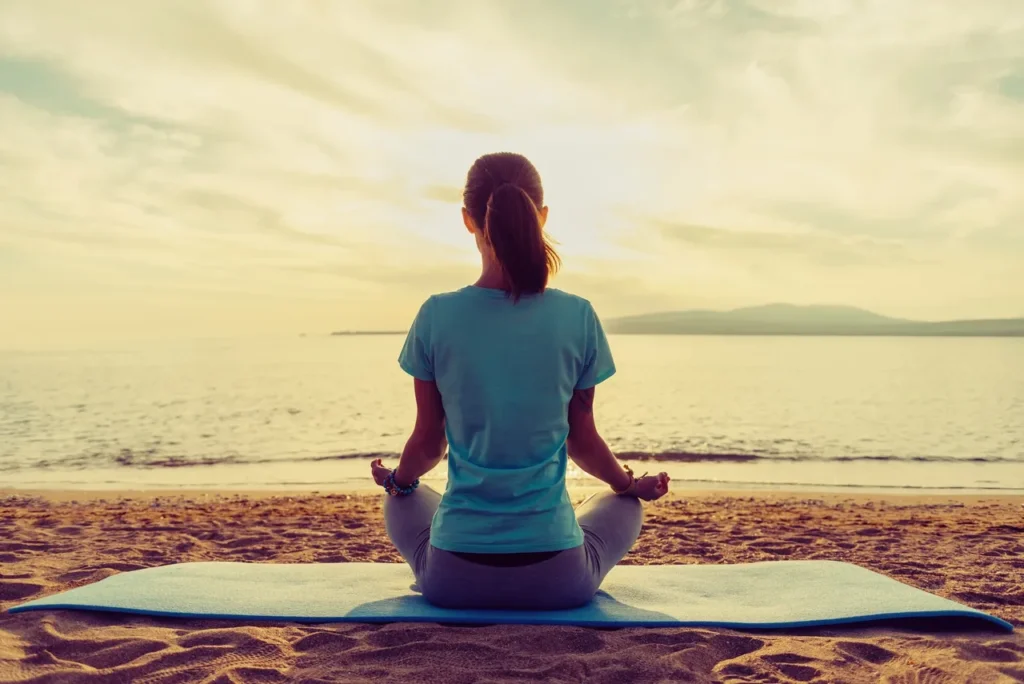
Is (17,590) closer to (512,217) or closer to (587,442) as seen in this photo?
(587,442)

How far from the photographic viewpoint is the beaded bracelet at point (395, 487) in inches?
132

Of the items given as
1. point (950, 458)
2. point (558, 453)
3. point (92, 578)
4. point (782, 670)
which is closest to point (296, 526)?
point (92, 578)

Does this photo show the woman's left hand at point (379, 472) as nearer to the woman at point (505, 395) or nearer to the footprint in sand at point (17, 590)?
the woman at point (505, 395)

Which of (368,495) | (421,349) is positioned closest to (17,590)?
(421,349)

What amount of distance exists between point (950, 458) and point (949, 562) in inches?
421

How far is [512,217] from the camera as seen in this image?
9.35 ft

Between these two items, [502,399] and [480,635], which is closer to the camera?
[502,399]

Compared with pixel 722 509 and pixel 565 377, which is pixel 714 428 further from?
pixel 565 377

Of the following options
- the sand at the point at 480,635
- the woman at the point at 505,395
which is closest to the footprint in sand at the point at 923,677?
the sand at the point at 480,635

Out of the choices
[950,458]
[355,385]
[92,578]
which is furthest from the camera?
[355,385]

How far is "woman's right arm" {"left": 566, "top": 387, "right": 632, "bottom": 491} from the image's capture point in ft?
10.5

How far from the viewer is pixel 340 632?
319cm

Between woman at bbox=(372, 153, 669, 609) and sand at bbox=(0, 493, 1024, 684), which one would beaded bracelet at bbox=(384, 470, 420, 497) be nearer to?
woman at bbox=(372, 153, 669, 609)

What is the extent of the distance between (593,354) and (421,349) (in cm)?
66
